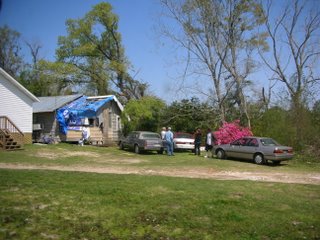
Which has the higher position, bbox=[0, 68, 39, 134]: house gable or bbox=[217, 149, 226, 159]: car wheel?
bbox=[0, 68, 39, 134]: house gable

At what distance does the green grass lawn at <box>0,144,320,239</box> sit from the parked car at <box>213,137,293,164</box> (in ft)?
27.4

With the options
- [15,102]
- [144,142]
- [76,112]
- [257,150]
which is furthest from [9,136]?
[257,150]

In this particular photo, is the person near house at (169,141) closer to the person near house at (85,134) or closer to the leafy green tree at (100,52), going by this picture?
the person near house at (85,134)

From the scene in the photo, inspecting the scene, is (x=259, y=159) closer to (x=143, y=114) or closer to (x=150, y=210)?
(x=150, y=210)

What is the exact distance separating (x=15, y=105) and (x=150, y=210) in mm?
21520

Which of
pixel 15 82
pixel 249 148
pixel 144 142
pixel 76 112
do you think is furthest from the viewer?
pixel 76 112

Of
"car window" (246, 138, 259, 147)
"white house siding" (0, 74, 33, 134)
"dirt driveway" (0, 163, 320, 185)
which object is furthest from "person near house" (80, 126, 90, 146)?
"dirt driveway" (0, 163, 320, 185)

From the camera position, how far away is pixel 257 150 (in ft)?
65.6

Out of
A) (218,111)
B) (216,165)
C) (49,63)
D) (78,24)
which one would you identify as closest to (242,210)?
(216,165)

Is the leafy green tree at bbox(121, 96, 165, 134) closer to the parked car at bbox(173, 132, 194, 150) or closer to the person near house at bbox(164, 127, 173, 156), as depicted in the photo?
the parked car at bbox(173, 132, 194, 150)

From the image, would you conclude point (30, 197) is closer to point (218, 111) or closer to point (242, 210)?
point (242, 210)

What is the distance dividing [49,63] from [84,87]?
17.5 feet

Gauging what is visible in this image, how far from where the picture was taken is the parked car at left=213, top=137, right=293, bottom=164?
760 inches

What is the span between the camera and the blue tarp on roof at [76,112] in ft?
102
